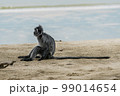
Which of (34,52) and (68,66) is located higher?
(34,52)

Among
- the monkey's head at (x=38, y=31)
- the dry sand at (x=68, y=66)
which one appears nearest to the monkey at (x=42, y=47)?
the monkey's head at (x=38, y=31)

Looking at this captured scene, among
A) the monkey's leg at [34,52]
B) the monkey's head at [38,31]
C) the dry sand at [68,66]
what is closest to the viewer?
the dry sand at [68,66]

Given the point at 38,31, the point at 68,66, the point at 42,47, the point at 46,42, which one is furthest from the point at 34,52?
the point at 68,66

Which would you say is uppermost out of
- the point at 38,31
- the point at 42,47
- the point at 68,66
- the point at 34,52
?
the point at 38,31

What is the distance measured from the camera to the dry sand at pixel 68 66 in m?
7.18

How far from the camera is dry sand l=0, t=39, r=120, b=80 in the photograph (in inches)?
283

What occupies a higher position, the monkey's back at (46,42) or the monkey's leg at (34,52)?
the monkey's back at (46,42)

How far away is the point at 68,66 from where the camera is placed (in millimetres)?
8391

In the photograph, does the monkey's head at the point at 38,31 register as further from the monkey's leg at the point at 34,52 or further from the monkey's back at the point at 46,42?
the monkey's leg at the point at 34,52

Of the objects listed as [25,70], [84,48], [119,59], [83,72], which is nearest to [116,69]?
[83,72]

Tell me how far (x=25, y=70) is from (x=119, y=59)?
2.83 metres

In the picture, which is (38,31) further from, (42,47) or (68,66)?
(68,66)

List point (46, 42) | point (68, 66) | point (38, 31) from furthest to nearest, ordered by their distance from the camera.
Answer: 1. point (46, 42)
2. point (38, 31)
3. point (68, 66)

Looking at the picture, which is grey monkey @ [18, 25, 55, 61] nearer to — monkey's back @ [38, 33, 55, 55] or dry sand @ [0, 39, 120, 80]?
monkey's back @ [38, 33, 55, 55]
